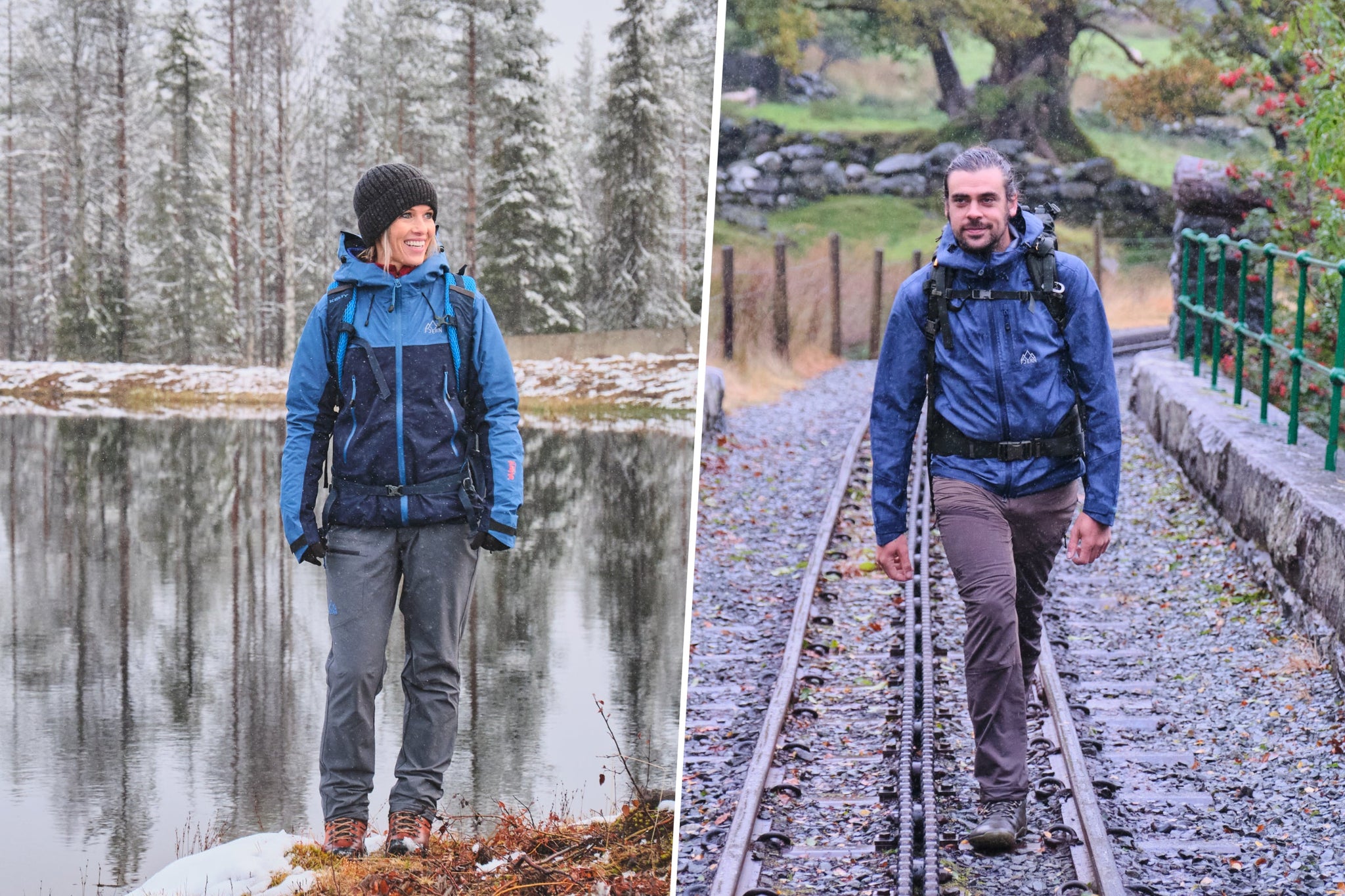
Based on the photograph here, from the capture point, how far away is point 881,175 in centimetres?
2119

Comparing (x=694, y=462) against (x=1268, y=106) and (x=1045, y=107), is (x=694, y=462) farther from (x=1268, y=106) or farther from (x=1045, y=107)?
(x=1045, y=107)

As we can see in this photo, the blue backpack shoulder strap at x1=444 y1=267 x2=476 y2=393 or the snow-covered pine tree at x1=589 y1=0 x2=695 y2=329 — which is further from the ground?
the snow-covered pine tree at x1=589 y1=0 x2=695 y2=329

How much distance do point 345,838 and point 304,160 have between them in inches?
97.3

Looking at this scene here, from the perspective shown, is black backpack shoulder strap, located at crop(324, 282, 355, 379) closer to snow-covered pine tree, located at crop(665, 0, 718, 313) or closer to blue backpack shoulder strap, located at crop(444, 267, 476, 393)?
blue backpack shoulder strap, located at crop(444, 267, 476, 393)

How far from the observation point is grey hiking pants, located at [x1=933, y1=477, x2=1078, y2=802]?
14.8ft

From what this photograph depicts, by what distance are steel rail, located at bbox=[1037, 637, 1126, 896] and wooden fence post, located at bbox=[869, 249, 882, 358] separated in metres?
12.5

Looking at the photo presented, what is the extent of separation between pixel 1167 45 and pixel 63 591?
18253 millimetres

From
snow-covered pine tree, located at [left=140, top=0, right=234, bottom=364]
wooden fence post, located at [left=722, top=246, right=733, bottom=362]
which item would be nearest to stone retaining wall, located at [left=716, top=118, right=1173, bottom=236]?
wooden fence post, located at [left=722, top=246, right=733, bottom=362]

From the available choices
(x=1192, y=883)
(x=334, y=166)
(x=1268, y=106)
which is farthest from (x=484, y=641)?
(x=1268, y=106)

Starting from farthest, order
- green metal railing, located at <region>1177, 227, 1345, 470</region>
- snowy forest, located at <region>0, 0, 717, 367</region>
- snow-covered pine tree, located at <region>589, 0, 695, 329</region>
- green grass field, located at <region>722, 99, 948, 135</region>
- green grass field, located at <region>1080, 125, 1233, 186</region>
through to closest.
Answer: green grass field, located at <region>722, 99, 948, 135</region> → green grass field, located at <region>1080, 125, 1233, 186</region> → green metal railing, located at <region>1177, 227, 1345, 470</region> → snow-covered pine tree, located at <region>589, 0, 695, 329</region> → snowy forest, located at <region>0, 0, 717, 367</region>

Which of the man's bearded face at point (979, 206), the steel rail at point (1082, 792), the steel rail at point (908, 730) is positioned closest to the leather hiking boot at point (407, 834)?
the steel rail at point (908, 730)

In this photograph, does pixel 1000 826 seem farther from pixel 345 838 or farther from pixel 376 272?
pixel 376 272

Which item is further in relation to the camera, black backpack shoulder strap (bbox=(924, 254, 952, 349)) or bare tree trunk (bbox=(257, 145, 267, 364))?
bare tree trunk (bbox=(257, 145, 267, 364))

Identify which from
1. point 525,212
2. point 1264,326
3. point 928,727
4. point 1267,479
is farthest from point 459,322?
point 1264,326
